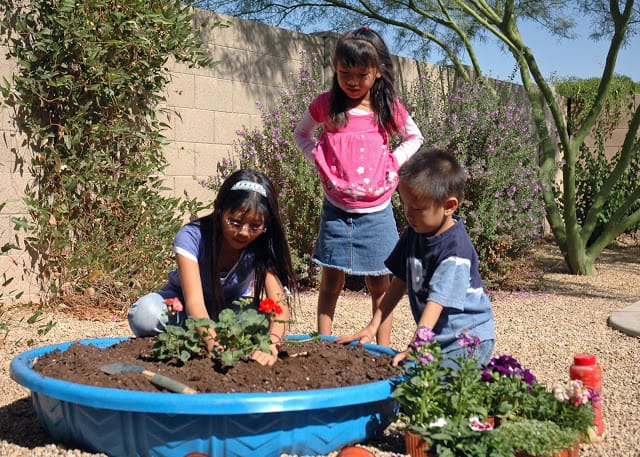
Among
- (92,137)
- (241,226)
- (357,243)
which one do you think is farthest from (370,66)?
(92,137)

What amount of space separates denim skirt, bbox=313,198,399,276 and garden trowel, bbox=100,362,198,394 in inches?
52.7

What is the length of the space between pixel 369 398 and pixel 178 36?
367 cm

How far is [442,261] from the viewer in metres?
2.98

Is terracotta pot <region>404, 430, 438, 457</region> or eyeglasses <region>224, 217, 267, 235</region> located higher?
eyeglasses <region>224, 217, 267, 235</region>

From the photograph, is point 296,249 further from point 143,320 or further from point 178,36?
point 143,320

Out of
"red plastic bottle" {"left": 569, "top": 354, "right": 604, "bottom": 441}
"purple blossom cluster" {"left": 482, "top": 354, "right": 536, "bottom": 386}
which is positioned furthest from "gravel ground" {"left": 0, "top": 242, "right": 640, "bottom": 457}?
"purple blossom cluster" {"left": 482, "top": 354, "right": 536, "bottom": 386}

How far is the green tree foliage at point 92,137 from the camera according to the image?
4.88m

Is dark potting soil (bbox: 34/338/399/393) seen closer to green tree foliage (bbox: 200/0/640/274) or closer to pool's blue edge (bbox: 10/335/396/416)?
pool's blue edge (bbox: 10/335/396/416)

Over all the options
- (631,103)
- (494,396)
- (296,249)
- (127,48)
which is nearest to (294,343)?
(494,396)

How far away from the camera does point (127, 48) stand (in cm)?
516

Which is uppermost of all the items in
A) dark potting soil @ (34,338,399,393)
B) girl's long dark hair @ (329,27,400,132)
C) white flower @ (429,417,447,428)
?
girl's long dark hair @ (329,27,400,132)

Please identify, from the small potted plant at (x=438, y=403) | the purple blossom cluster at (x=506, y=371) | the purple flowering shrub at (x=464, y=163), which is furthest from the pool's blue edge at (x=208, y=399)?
the purple flowering shrub at (x=464, y=163)

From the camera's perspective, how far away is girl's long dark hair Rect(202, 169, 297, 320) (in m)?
3.12

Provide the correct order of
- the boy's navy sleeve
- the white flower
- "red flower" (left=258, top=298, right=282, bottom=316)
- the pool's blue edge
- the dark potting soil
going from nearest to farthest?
1. the pool's blue edge
2. the white flower
3. the dark potting soil
4. "red flower" (left=258, top=298, right=282, bottom=316)
5. the boy's navy sleeve
